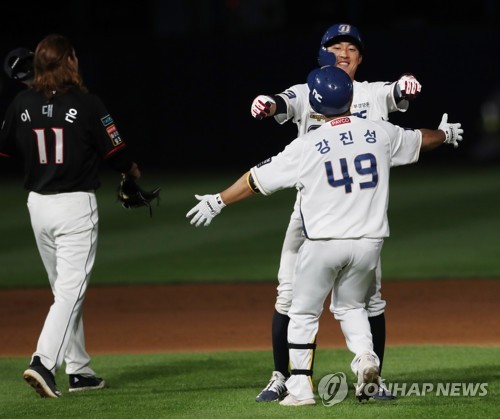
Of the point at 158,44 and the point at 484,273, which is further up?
the point at 158,44

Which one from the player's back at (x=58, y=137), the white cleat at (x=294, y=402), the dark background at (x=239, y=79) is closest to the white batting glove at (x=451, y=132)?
the white cleat at (x=294, y=402)

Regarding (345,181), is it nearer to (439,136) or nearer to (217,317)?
(439,136)

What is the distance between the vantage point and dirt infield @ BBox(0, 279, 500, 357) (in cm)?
856

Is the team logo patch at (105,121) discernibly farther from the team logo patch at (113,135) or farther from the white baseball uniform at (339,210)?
the white baseball uniform at (339,210)

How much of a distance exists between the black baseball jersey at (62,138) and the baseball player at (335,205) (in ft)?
3.42

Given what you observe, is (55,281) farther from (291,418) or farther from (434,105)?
(434,105)

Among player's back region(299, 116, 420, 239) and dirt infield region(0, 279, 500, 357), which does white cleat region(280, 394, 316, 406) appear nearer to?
player's back region(299, 116, 420, 239)

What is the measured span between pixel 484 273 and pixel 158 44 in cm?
1141

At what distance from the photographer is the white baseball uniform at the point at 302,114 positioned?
6.27 metres

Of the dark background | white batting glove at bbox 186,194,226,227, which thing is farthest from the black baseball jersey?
the dark background

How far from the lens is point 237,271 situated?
12.0 meters

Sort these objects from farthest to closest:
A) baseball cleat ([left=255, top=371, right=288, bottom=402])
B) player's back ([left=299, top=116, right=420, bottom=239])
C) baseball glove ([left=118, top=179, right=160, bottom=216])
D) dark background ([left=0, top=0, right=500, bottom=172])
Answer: dark background ([left=0, top=0, right=500, bottom=172]) → baseball glove ([left=118, top=179, right=160, bottom=216]) → baseball cleat ([left=255, top=371, right=288, bottom=402]) → player's back ([left=299, top=116, right=420, bottom=239])

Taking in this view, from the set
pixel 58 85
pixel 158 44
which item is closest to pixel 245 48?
pixel 158 44

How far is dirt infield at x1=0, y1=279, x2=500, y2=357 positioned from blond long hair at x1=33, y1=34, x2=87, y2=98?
2.57 meters
